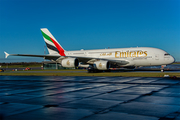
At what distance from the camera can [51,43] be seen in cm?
3834

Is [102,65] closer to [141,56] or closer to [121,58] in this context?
[121,58]

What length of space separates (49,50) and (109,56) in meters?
13.4

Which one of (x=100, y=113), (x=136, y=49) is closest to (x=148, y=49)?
(x=136, y=49)

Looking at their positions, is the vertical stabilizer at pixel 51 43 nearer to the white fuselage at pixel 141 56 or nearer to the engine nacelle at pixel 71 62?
the engine nacelle at pixel 71 62

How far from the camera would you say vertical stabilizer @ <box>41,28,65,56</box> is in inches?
1501

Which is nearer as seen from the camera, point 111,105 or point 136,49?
point 111,105

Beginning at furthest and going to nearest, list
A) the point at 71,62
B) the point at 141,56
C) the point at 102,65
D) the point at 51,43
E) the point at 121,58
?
1. the point at 51,43
2. the point at 121,58
3. the point at 141,56
4. the point at 71,62
5. the point at 102,65

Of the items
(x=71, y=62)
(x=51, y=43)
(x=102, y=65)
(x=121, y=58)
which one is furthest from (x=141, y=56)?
(x=51, y=43)

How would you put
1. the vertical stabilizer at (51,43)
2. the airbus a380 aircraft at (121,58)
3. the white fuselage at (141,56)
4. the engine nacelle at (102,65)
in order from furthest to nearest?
the vertical stabilizer at (51,43) < the white fuselage at (141,56) < the airbus a380 aircraft at (121,58) < the engine nacelle at (102,65)

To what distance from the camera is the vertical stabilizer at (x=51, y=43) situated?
1501 inches

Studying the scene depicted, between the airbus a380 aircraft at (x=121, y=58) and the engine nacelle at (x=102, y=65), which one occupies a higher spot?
the airbus a380 aircraft at (x=121, y=58)

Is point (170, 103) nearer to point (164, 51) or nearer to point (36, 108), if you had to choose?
point (36, 108)

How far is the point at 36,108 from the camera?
7281mm

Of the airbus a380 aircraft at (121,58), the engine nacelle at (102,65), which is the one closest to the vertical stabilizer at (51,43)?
the airbus a380 aircraft at (121,58)
